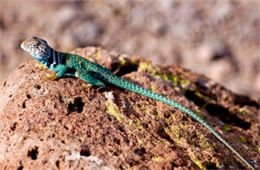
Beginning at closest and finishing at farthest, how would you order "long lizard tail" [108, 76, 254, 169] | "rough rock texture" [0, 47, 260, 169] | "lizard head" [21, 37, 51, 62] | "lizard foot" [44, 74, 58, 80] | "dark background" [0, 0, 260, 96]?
"rough rock texture" [0, 47, 260, 169] → "lizard foot" [44, 74, 58, 80] → "long lizard tail" [108, 76, 254, 169] → "lizard head" [21, 37, 51, 62] → "dark background" [0, 0, 260, 96]

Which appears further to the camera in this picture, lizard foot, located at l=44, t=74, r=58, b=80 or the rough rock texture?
lizard foot, located at l=44, t=74, r=58, b=80

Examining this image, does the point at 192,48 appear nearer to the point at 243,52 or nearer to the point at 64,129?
the point at 243,52

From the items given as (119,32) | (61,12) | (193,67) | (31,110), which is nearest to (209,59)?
(193,67)

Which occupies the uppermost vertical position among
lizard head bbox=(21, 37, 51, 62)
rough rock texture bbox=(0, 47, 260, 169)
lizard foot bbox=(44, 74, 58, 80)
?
lizard head bbox=(21, 37, 51, 62)

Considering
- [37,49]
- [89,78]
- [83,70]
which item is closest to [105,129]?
[89,78]

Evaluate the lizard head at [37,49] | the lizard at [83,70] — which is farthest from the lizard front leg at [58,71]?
the lizard head at [37,49]

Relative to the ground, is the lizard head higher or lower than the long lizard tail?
higher

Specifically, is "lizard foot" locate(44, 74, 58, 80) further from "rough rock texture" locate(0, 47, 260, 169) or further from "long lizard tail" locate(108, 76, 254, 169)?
"long lizard tail" locate(108, 76, 254, 169)

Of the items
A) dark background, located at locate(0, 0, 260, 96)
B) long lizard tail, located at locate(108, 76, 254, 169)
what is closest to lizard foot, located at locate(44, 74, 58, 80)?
long lizard tail, located at locate(108, 76, 254, 169)
